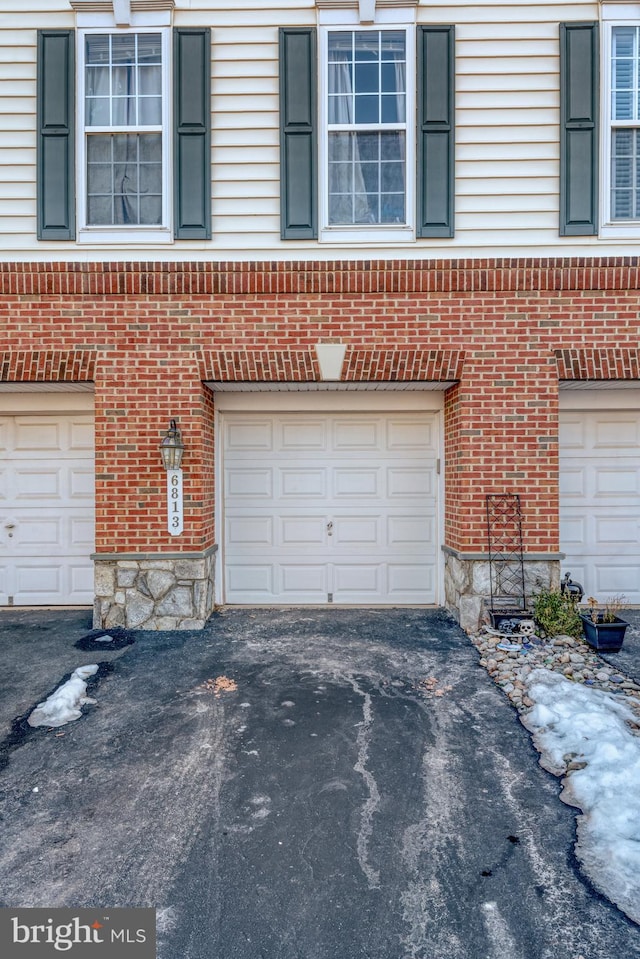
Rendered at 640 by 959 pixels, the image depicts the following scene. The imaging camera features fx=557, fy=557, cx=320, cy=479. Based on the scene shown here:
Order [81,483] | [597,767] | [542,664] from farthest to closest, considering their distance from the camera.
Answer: [81,483] → [542,664] → [597,767]

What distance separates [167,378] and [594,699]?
15.3 feet

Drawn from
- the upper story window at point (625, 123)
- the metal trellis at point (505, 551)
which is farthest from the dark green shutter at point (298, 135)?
the metal trellis at point (505, 551)

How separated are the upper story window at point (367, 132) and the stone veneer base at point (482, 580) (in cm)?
341

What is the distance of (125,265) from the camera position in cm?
558

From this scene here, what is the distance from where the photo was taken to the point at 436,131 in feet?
18.1

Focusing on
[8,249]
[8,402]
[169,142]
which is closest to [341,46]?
[169,142]

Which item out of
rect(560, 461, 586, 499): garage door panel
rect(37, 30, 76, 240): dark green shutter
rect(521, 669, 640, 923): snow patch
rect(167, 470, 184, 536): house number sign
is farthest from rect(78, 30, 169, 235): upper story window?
rect(521, 669, 640, 923): snow patch

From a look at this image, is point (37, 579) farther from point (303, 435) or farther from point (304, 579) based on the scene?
point (303, 435)

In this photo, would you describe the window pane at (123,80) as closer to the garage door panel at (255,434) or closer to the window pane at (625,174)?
the garage door panel at (255,434)

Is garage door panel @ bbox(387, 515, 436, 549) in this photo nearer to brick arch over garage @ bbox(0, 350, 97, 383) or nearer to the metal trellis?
the metal trellis

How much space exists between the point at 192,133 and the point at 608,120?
4.13m

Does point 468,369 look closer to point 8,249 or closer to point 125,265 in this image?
point 125,265

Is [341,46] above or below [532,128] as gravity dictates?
above

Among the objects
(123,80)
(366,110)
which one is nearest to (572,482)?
(366,110)
